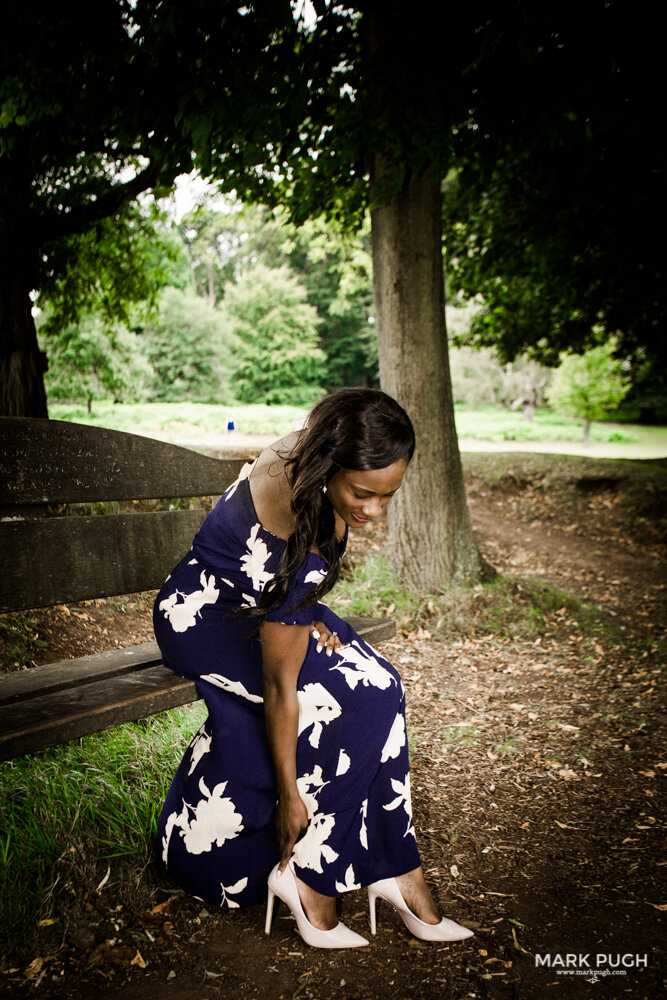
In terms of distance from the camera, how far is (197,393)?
29.6 m

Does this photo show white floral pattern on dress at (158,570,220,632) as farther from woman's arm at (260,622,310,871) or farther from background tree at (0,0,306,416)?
background tree at (0,0,306,416)

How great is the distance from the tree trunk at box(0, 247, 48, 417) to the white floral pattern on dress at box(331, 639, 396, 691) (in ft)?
13.1

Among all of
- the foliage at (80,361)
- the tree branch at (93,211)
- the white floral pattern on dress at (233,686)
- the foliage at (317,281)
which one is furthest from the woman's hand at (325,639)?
the foliage at (317,281)

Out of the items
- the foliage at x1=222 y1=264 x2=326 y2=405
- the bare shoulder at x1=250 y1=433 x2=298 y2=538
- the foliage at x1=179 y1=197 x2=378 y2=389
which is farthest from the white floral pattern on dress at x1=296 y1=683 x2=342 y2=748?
the foliage at x1=179 y1=197 x2=378 y2=389

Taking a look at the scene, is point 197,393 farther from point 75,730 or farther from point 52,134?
point 75,730

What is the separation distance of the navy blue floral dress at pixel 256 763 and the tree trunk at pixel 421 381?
305 cm

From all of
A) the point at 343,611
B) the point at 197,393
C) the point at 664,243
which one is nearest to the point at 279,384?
the point at 197,393

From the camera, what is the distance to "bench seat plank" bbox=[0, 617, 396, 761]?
1893 mm

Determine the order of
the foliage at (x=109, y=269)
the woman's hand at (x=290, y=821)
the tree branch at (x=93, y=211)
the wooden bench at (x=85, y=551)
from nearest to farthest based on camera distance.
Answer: the woman's hand at (x=290, y=821), the wooden bench at (x=85, y=551), the tree branch at (x=93, y=211), the foliage at (x=109, y=269)

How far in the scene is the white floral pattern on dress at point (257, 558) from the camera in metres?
1.96

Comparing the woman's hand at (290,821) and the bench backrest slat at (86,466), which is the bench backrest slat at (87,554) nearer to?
the bench backrest slat at (86,466)

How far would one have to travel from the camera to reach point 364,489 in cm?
193

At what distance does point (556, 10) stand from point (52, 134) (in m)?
3.78

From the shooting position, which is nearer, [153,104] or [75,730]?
[75,730]
